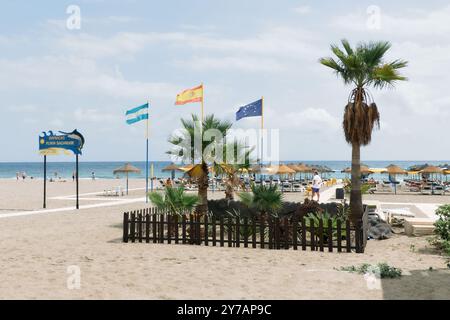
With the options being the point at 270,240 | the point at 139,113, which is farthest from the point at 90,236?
the point at 139,113

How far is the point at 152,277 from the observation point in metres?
8.41

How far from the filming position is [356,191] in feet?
47.9

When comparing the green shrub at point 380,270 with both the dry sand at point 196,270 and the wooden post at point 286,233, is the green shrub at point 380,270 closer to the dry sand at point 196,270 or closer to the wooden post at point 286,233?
the dry sand at point 196,270

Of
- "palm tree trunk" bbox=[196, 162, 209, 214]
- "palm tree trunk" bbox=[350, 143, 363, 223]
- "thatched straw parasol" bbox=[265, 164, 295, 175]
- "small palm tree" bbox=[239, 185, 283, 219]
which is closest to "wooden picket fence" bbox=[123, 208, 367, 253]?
"small palm tree" bbox=[239, 185, 283, 219]

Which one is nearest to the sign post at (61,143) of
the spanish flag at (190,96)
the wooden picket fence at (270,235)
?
the spanish flag at (190,96)

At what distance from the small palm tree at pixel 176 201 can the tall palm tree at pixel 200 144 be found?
1.00 meters

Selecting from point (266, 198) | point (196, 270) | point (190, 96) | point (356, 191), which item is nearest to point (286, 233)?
point (266, 198)

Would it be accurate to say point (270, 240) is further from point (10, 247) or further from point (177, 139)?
point (10, 247)

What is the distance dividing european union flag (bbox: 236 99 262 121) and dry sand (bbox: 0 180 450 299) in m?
10.8

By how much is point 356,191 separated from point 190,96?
10.2 metres

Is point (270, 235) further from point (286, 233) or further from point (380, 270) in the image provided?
point (380, 270)

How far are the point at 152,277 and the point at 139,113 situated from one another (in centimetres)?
1912
